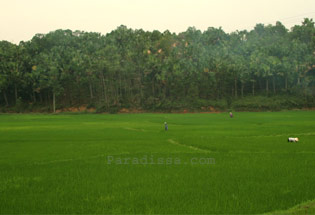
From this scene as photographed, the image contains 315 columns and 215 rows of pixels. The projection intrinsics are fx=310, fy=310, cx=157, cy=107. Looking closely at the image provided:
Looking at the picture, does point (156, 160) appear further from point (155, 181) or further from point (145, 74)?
point (145, 74)

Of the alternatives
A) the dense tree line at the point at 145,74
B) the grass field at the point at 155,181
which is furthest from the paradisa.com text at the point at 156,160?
the dense tree line at the point at 145,74

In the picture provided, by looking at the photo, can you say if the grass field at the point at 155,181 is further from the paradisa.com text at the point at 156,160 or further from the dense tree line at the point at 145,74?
the dense tree line at the point at 145,74

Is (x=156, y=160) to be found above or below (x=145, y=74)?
below

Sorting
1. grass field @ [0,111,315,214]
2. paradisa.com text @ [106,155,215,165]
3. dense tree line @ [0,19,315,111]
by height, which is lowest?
paradisa.com text @ [106,155,215,165]

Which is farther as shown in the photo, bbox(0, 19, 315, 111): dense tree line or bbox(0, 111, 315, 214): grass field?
bbox(0, 19, 315, 111): dense tree line

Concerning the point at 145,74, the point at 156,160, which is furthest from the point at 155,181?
A: the point at 145,74

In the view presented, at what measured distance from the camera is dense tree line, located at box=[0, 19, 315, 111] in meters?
69.8

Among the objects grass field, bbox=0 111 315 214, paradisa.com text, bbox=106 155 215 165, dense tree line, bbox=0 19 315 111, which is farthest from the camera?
dense tree line, bbox=0 19 315 111

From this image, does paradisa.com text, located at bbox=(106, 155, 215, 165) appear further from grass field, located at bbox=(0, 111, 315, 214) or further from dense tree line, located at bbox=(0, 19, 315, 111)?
dense tree line, located at bbox=(0, 19, 315, 111)

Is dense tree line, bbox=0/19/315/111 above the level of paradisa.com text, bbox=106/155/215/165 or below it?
above

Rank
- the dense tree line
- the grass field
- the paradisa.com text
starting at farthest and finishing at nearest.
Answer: the dense tree line, the paradisa.com text, the grass field

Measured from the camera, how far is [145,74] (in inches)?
2864

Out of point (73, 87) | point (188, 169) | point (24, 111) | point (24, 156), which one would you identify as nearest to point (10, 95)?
point (24, 111)

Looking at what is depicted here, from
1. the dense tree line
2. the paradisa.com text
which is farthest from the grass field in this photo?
the dense tree line
